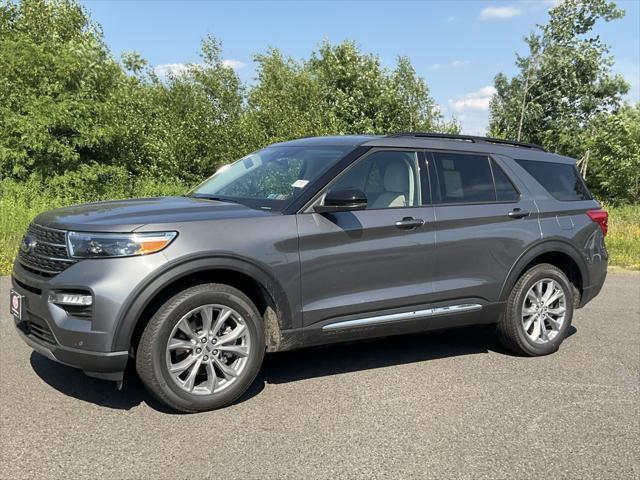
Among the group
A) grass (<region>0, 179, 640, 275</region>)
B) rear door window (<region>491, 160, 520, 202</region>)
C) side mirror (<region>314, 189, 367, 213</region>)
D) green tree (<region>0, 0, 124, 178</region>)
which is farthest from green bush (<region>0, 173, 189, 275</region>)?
rear door window (<region>491, 160, 520, 202</region>)

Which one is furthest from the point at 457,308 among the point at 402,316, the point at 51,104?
the point at 51,104

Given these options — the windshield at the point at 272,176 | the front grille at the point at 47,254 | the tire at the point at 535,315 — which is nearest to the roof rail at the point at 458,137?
the windshield at the point at 272,176

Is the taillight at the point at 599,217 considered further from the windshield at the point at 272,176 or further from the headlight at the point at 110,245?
the headlight at the point at 110,245

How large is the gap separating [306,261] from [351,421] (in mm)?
1089

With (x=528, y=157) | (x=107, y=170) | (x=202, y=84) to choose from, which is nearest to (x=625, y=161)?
(x=202, y=84)

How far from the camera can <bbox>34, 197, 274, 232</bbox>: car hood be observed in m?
3.71

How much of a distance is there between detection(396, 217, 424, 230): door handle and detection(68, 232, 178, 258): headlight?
1.86 m

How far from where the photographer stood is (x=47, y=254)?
12.5 ft

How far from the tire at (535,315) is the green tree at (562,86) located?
3096 centimetres

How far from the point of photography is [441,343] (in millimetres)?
5852

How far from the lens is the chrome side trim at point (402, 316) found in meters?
4.34

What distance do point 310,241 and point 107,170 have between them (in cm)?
1660

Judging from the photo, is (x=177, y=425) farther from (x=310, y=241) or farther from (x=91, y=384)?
(x=310, y=241)

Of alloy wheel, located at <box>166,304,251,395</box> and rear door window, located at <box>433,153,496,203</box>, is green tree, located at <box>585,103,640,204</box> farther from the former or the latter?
alloy wheel, located at <box>166,304,251,395</box>
